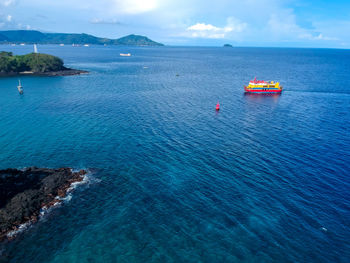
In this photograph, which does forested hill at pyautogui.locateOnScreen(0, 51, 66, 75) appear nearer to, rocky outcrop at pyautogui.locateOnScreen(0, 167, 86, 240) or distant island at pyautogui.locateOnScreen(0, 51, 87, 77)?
distant island at pyautogui.locateOnScreen(0, 51, 87, 77)

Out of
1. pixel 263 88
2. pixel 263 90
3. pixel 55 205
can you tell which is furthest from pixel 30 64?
pixel 55 205

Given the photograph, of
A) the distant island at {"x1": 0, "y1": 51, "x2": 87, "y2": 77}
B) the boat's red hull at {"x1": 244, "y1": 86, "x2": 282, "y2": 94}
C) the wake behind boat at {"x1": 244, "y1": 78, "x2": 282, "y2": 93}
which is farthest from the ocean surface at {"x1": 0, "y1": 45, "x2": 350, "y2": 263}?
the distant island at {"x1": 0, "y1": 51, "x2": 87, "y2": 77}

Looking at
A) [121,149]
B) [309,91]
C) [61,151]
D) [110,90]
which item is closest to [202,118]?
[121,149]

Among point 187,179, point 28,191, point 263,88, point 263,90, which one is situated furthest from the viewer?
point 263,90

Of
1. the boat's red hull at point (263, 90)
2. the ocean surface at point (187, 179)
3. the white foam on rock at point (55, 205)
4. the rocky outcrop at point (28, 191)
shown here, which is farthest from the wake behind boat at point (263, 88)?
the rocky outcrop at point (28, 191)

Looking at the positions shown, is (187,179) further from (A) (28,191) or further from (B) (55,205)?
(A) (28,191)

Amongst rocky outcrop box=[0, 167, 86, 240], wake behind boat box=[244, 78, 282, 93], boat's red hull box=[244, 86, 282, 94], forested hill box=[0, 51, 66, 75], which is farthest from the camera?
forested hill box=[0, 51, 66, 75]

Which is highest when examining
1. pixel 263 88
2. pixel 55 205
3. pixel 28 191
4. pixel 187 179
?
pixel 263 88
